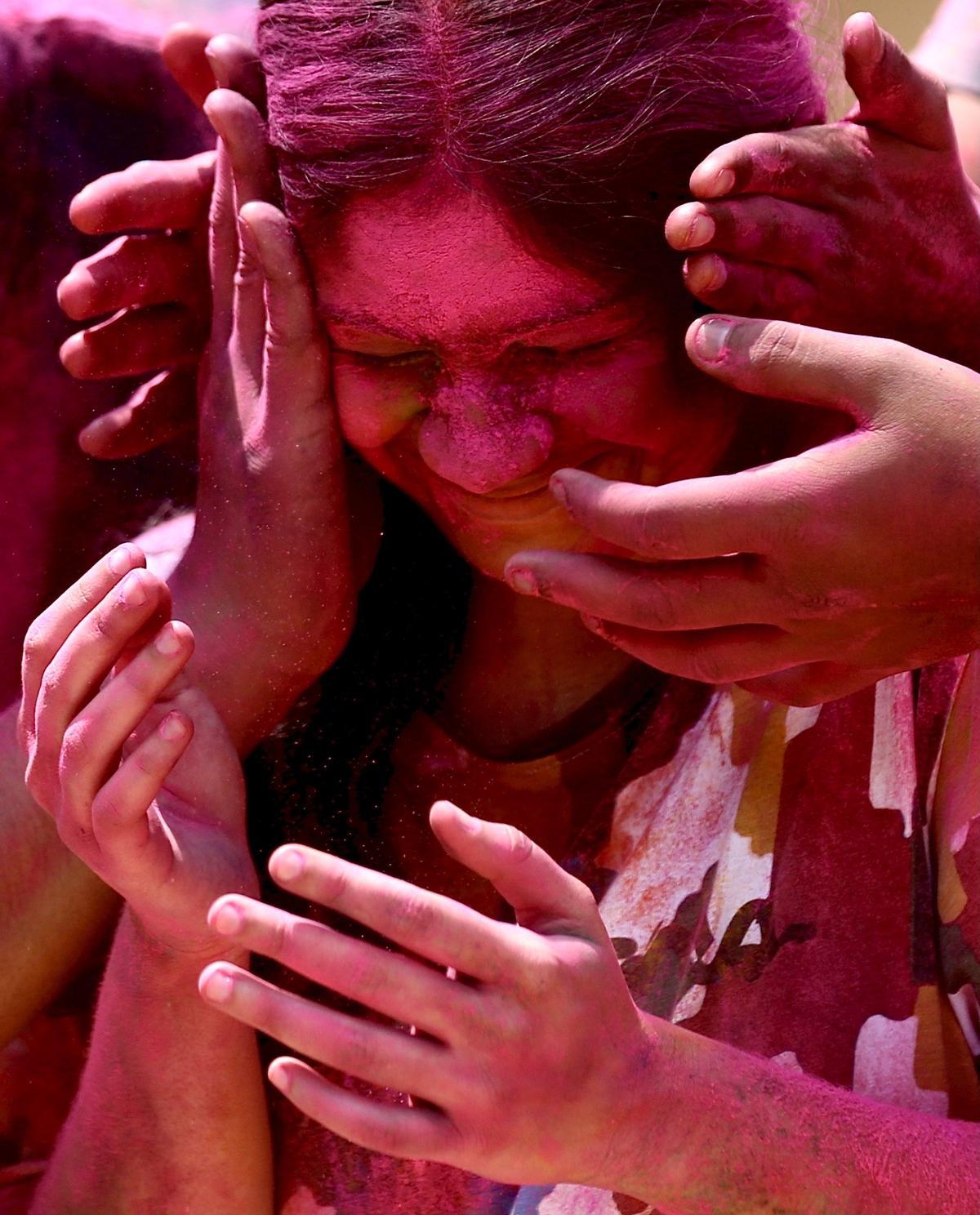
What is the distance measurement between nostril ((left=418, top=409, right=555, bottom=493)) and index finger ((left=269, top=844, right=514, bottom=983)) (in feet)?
0.87

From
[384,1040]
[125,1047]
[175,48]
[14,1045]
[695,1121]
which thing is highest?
[175,48]

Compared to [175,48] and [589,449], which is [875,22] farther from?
[175,48]

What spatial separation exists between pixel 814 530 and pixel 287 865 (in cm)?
26

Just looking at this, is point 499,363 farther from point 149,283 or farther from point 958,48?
point 958,48

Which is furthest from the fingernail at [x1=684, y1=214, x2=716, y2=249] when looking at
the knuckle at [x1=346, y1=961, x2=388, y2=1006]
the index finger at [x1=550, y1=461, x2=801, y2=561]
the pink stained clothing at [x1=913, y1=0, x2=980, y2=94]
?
the pink stained clothing at [x1=913, y1=0, x2=980, y2=94]

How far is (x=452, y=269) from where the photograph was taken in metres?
0.74

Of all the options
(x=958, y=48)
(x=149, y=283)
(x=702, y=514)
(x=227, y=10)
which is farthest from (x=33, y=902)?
(x=958, y=48)

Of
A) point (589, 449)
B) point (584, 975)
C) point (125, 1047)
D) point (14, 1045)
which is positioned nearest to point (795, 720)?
point (589, 449)

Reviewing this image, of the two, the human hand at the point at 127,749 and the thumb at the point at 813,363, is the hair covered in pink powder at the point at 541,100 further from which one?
the human hand at the point at 127,749

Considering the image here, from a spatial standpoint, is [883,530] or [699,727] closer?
[883,530]

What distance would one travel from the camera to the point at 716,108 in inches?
29.9

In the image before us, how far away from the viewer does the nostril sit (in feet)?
2.53

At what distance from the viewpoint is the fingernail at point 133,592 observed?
0.67 m

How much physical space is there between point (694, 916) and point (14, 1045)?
17.9 inches
